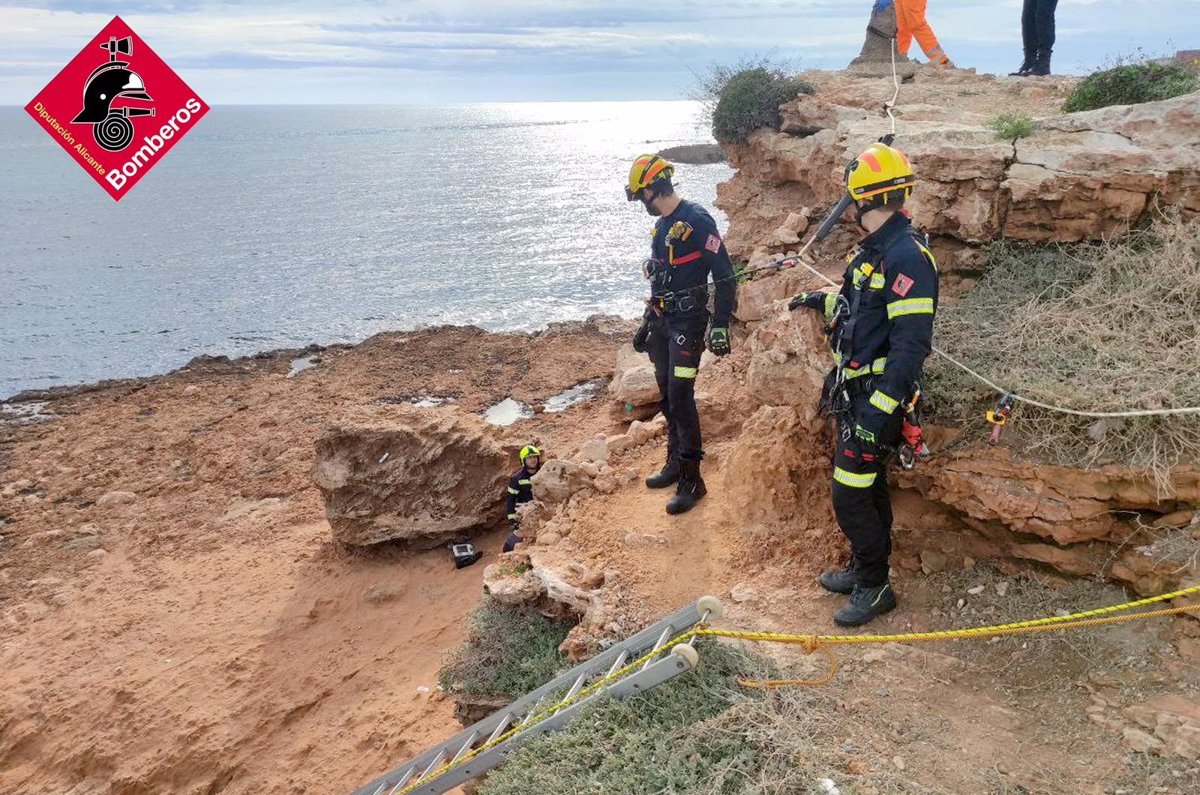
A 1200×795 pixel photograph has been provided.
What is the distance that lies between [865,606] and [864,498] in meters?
0.79

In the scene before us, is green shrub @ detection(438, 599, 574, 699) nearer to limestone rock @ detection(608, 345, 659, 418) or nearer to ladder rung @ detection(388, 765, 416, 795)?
ladder rung @ detection(388, 765, 416, 795)

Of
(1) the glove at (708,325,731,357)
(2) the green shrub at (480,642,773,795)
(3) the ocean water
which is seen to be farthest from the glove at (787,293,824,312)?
(3) the ocean water

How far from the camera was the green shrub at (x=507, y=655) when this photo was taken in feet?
21.5

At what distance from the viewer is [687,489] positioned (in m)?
7.25

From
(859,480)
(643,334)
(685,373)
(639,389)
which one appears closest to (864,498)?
(859,480)

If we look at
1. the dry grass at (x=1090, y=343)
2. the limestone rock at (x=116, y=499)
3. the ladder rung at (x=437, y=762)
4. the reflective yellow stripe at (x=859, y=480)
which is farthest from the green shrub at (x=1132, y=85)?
the limestone rock at (x=116, y=499)

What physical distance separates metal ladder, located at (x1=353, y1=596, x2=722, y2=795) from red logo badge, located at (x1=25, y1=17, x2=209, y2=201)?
11.7 m

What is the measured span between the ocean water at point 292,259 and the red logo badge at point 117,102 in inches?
302

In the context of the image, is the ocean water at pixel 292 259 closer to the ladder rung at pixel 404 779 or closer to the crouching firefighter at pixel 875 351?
the crouching firefighter at pixel 875 351

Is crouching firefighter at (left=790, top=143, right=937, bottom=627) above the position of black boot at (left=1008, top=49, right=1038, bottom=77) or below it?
below

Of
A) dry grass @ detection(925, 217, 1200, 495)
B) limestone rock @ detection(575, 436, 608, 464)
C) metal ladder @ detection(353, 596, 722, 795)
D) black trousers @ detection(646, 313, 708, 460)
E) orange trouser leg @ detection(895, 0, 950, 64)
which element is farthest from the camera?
orange trouser leg @ detection(895, 0, 950, 64)

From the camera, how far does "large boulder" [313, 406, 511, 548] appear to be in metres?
11.1

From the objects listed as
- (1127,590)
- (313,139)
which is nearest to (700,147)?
(1127,590)

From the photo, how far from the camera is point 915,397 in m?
4.80
